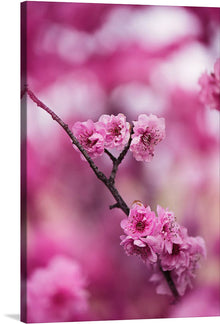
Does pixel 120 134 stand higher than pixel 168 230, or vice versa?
pixel 120 134

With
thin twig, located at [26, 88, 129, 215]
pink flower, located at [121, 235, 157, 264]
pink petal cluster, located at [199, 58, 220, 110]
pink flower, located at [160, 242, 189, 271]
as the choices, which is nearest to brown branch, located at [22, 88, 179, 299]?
thin twig, located at [26, 88, 129, 215]

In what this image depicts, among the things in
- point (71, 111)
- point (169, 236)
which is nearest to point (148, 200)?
point (169, 236)

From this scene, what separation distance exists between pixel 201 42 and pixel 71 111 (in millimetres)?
822

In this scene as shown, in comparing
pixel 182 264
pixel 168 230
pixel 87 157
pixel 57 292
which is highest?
pixel 87 157

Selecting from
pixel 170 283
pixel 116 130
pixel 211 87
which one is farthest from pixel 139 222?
pixel 211 87

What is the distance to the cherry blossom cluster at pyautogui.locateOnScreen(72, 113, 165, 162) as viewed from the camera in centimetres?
470

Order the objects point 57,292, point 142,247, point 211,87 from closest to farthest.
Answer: point 57,292 → point 142,247 → point 211,87

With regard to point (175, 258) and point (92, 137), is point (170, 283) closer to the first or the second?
point (175, 258)

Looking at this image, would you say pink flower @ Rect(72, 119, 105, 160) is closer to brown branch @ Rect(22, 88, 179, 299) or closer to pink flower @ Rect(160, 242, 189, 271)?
brown branch @ Rect(22, 88, 179, 299)

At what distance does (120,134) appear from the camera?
15.6 ft

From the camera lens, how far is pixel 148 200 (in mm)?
4805

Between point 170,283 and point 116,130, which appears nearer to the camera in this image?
point 116,130

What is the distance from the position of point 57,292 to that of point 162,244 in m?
0.60

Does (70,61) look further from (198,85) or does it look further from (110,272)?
(110,272)
